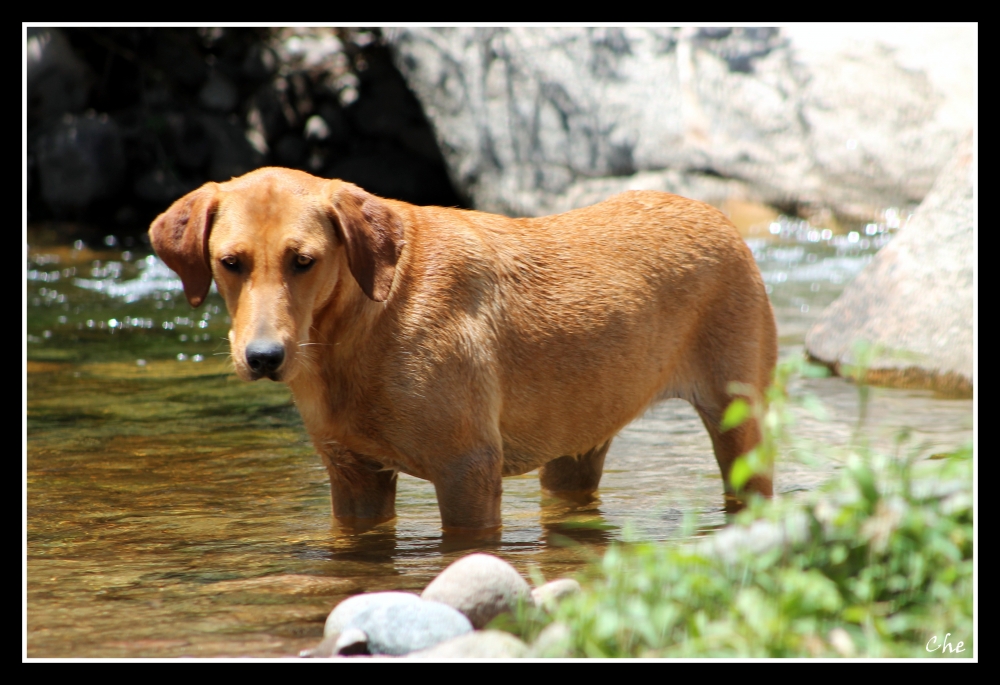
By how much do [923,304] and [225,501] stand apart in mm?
5426

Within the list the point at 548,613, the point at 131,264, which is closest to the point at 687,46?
the point at 131,264

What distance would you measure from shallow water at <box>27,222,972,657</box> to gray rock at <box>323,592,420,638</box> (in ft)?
0.48

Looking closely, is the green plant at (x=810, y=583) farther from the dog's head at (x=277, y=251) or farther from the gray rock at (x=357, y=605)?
the dog's head at (x=277, y=251)

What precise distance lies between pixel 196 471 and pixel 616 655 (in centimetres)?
402

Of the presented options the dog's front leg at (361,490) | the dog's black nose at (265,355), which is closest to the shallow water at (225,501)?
the dog's front leg at (361,490)

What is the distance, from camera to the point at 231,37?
693 inches

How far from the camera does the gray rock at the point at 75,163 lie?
53.6 feet

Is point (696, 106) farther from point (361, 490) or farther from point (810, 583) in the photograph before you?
point (810, 583)

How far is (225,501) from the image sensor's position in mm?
6035

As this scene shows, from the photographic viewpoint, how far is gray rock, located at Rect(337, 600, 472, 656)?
374 centimetres

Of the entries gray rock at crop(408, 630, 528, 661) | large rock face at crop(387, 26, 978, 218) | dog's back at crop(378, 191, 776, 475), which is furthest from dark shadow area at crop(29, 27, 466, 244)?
gray rock at crop(408, 630, 528, 661)

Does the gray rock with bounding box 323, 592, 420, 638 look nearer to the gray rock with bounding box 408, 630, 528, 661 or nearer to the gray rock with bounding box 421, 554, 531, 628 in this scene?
the gray rock with bounding box 421, 554, 531, 628

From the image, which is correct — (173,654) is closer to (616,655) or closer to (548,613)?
(548,613)

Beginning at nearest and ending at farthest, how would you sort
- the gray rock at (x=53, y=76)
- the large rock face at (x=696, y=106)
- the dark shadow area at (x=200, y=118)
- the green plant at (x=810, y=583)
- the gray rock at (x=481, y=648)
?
the green plant at (x=810, y=583) → the gray rock at (x=481, y=648) → the large rock face at (x=696, y=106) → the gray rock at (x=53, y=76) → the dark shadow area at (x=200, y=118)
